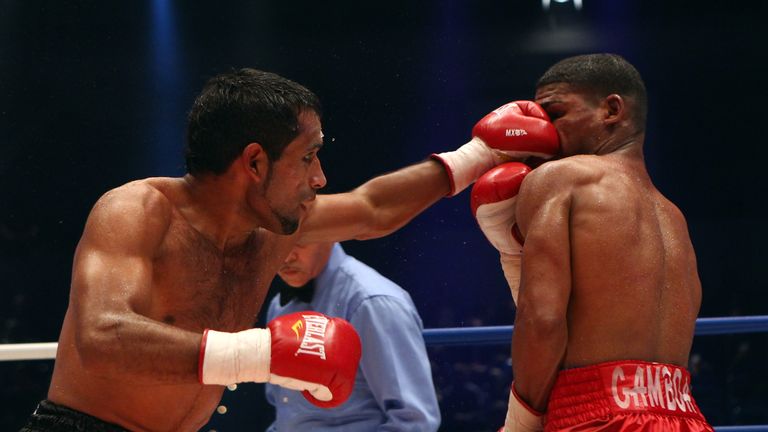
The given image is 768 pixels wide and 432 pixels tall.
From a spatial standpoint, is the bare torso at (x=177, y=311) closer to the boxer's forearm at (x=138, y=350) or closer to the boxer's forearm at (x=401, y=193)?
the boxer's forearm at (x=138, y=350)

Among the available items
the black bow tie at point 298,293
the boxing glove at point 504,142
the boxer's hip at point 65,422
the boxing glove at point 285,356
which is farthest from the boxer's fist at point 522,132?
the boxer's hip at point 65,422

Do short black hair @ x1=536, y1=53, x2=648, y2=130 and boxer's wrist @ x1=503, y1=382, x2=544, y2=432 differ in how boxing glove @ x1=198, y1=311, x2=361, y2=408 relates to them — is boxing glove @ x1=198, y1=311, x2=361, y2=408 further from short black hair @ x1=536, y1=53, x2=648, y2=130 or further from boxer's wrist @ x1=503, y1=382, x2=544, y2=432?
short black hair @ x1=536, y1=53, x2=648, y2=130

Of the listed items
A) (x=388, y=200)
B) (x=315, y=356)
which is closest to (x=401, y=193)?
(x=388, y=200)

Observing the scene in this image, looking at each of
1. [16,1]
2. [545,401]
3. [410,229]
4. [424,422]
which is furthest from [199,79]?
[545,401]

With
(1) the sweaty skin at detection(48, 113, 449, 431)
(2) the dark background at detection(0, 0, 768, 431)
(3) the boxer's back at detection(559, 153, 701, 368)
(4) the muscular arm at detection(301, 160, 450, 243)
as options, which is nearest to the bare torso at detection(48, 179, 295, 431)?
(1) the sweaty skin at detection(48, 113, 449, 431)

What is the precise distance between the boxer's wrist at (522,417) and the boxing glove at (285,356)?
35cm

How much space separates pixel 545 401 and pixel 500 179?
1.66 feet

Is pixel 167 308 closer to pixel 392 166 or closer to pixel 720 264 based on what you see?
pixel 392 166

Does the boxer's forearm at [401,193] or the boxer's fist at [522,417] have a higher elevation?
the boxer's forearm at [401,193]

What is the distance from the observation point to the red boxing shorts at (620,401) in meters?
1.72

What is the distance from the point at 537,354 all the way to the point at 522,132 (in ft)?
1.96

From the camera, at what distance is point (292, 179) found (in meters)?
2.03

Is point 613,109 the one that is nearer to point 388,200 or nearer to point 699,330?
point 388,200

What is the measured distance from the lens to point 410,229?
5430 millimetres
